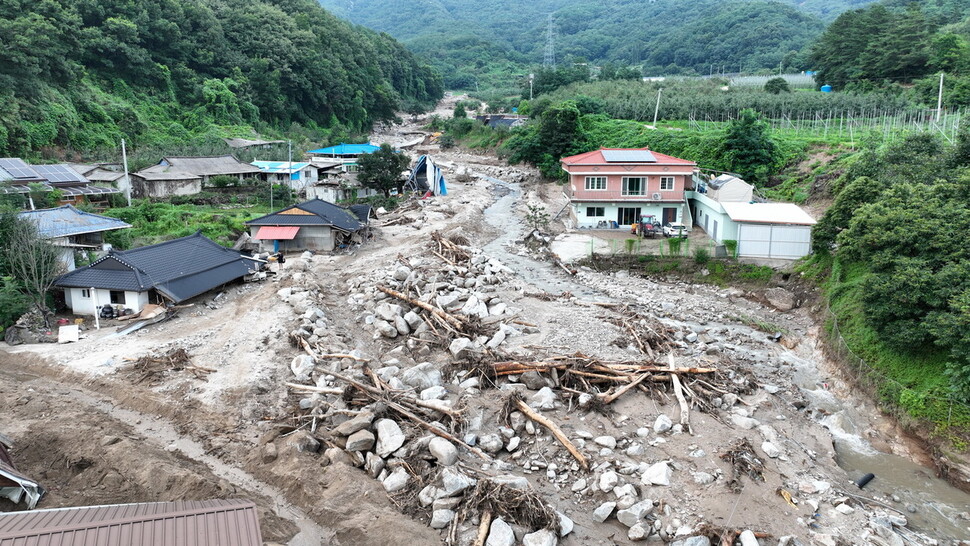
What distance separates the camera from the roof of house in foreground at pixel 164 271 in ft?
68.6

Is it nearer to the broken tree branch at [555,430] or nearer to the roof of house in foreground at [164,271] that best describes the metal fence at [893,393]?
the broken tree branch at [555,430]

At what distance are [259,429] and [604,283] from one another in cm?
1623

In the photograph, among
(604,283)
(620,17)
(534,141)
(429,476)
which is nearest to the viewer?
(429,476)

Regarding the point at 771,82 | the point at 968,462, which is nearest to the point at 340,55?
the point at 771,82

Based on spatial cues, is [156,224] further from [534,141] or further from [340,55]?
[340,55]

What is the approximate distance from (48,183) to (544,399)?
30874 millimetres

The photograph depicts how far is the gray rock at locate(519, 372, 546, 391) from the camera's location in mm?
15852

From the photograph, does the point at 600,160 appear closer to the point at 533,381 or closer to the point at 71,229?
the point at 533,381

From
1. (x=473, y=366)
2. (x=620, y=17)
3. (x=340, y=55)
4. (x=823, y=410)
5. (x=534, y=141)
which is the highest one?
(x=620, y=17)

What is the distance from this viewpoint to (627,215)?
109ft

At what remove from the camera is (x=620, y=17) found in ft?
596

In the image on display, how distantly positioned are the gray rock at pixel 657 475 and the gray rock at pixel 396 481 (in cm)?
472

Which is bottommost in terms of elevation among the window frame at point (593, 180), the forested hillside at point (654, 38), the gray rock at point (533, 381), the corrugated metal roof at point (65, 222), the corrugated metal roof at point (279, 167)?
Answer: the gray rock at point (533, 381)

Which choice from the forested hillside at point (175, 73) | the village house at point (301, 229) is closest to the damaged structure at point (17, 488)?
the village house at point (301, 229)
